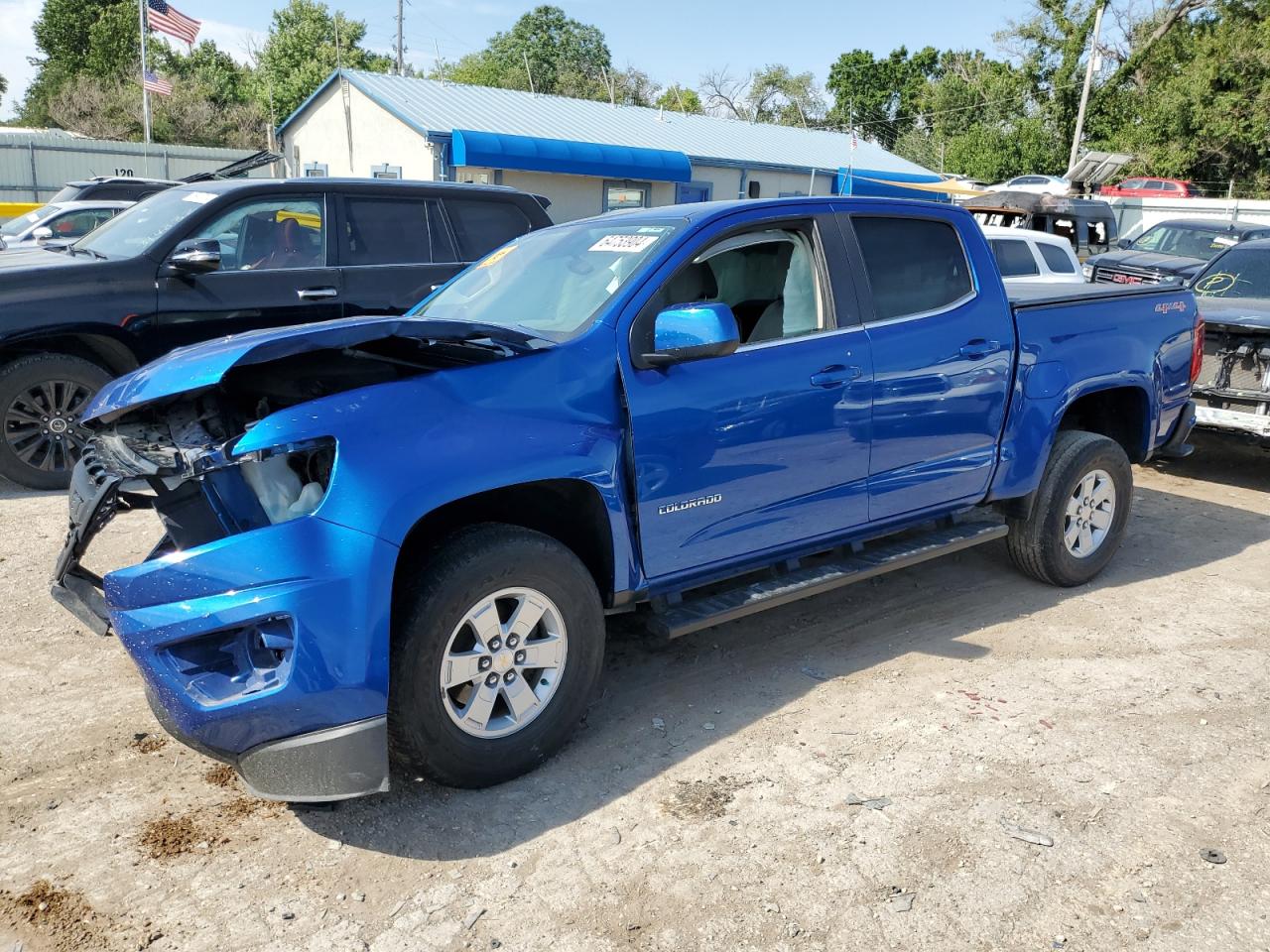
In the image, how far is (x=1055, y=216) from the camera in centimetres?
1641

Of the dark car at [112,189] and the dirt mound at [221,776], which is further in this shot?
the dark car at [112,189]

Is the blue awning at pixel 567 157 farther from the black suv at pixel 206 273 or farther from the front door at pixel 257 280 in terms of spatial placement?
the front door at pixel 257 280

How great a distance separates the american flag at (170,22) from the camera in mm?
26125

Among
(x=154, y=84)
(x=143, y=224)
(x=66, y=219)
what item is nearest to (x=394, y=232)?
(x=143, y=224)

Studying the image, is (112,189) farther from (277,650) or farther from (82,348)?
(277,650)

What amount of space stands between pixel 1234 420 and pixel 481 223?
18.9ft

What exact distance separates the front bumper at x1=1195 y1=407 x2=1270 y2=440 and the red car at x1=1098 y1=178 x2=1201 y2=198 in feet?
104

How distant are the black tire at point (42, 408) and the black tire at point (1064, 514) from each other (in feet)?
18.6

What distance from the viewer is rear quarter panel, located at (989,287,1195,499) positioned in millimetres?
4941

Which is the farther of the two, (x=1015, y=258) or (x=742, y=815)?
(x=1015, y=258)

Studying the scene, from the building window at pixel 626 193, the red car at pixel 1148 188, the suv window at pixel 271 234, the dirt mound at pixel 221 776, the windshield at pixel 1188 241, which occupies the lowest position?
the dirt mound at pixel 221 776

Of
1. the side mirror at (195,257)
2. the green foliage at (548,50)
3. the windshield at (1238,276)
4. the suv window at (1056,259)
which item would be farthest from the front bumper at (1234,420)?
the green foliage at (548,50)

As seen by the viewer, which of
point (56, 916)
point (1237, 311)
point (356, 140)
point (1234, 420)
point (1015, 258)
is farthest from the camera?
point (356, 140)

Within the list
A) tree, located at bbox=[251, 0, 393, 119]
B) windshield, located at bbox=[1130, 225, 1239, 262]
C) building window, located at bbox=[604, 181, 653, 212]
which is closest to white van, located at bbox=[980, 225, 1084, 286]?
windshield, located at bbox=[1130, 225, 1239, 262]
